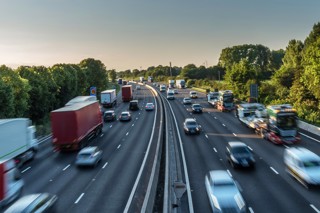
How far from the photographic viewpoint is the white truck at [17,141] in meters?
24.3

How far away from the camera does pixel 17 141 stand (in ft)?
86.5

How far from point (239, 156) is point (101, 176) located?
35.2 ft

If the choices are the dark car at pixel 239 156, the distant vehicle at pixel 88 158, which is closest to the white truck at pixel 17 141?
the distant vehicle at pixel 88 158

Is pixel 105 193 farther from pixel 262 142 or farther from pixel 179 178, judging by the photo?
pixel 262 142

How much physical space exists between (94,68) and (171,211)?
8281cm

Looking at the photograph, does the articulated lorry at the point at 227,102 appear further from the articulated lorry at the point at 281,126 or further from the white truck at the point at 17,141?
the white truck at the point at 17,141

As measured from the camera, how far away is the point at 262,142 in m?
31.7

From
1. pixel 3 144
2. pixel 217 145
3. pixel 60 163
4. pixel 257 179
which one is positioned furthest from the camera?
pixel 217 145

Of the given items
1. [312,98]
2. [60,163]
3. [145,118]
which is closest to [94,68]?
[145,118]

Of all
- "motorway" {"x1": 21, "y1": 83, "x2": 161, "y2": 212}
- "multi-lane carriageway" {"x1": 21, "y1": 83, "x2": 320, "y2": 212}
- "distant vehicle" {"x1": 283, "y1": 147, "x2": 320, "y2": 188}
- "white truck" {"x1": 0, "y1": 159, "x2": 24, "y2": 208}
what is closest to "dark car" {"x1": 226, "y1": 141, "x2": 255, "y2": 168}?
"multi-lane carriageway" {"x1": 21, "y1": 83, "x2": 320, "y2": 212}

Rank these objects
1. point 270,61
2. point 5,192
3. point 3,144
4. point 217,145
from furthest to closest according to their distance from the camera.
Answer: point 270,61, point 217,145, point 3,144, point 5,192

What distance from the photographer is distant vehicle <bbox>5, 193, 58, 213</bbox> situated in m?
14.6

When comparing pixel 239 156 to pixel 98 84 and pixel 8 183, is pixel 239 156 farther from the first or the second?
pixel 98 84

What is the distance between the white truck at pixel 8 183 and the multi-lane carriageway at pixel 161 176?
5.38 feet
